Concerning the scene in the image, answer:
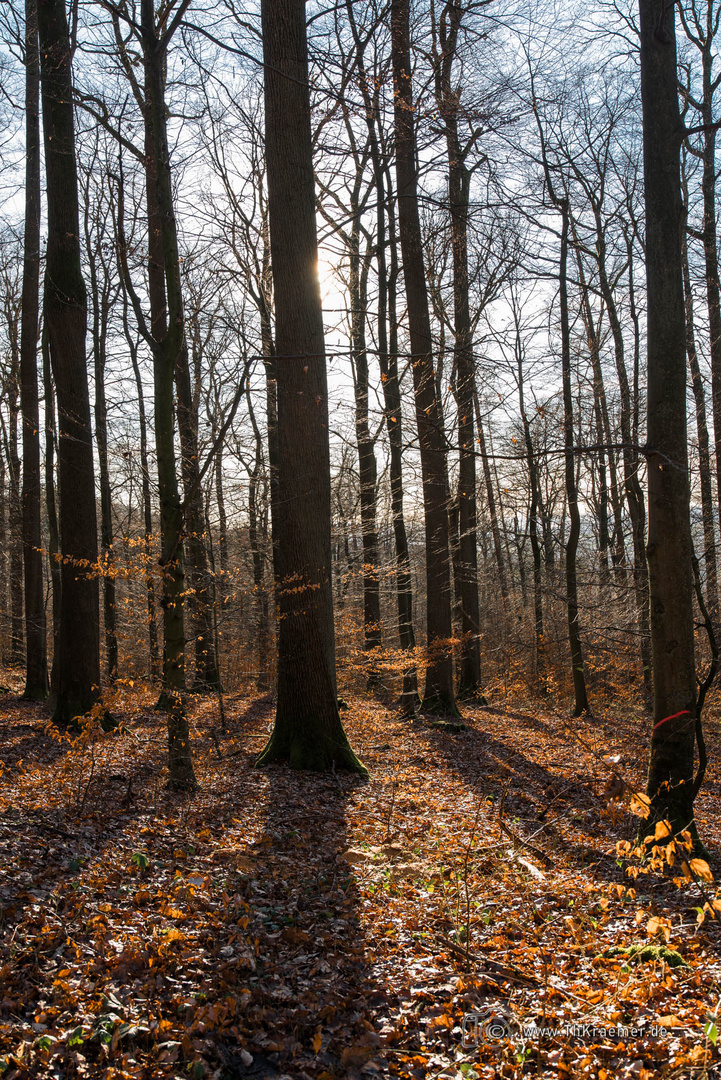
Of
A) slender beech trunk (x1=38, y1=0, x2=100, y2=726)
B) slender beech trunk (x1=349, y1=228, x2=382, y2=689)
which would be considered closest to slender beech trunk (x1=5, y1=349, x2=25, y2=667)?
slender beech trunk (x1=38, y1=0, x2=100, y2=726)

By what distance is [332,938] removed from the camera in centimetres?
388

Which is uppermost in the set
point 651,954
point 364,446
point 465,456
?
point 364,446

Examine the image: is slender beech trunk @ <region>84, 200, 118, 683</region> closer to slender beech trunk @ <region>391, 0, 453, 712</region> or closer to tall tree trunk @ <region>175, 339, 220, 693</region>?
tall tree trunk @ <region>175, 339, 220, 693</region>

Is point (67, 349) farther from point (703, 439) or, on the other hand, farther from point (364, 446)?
point (703, 439)

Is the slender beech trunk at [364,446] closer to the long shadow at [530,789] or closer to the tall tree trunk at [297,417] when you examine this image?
the long shadow at [530,789]

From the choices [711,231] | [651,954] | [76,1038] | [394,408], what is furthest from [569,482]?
[76,1038]

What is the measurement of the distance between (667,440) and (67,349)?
817cm

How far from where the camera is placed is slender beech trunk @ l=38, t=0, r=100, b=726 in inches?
363

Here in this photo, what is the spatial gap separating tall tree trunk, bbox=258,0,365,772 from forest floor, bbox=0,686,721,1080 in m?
1.06

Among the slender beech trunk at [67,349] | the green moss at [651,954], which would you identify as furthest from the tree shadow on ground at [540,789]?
the slender beech trunk at [67,349]

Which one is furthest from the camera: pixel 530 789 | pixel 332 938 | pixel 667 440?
pixel 530 789

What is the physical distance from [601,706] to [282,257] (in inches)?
479

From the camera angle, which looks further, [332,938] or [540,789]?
[540,789]

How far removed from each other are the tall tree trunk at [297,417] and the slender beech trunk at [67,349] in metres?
3.22
